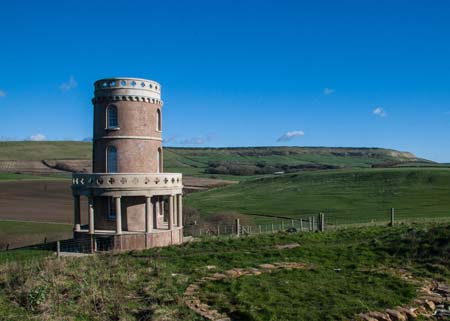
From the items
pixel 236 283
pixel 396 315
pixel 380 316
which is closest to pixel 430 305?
pixel 396 315

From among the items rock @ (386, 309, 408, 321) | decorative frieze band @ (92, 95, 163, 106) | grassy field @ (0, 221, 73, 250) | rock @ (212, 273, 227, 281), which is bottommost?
grassy field @ (0, 221, 73, 250)

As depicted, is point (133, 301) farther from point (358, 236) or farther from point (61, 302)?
point (358, 236)

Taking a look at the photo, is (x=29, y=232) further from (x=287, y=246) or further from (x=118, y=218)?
(x=287, y=246)

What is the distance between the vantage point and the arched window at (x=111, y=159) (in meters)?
31.4

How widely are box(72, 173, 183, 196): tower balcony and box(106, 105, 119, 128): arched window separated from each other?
13.6 ft

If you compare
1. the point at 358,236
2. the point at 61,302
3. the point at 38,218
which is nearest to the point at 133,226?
the point at 358,236

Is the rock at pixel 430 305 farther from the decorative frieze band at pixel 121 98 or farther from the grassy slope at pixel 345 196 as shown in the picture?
the grassy slope at pixel 345 196

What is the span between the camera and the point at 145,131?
104 ft

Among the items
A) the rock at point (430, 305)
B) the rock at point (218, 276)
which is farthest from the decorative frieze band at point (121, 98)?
the rock at point (430, 305)

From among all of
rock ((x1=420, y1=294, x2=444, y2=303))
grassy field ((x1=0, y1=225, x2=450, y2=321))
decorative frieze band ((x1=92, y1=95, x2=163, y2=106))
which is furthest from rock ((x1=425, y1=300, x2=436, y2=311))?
decorative frieze band ((x1=92, y1=95, x2=163, y2=106))

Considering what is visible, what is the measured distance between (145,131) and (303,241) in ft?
45.4

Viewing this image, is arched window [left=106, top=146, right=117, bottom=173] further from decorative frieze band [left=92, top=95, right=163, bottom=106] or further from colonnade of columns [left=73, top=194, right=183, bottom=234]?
decorative frieze band [left=92, top=95, right=163, bottom=106]

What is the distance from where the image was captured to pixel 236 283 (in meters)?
16.4

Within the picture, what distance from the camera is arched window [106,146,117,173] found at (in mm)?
31359
